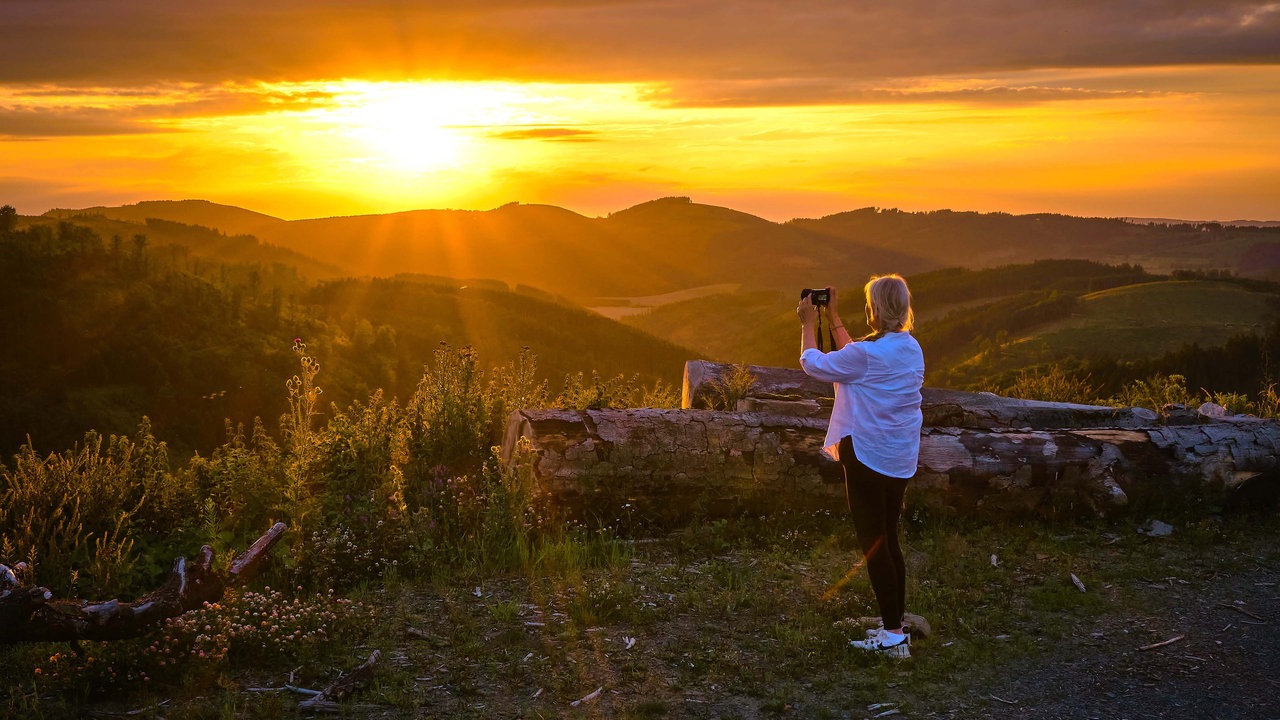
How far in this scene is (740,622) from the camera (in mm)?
5789

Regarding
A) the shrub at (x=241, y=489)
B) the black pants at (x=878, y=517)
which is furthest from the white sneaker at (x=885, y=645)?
the shrub at (x=241, y=489)

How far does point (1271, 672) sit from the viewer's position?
16.6 feet

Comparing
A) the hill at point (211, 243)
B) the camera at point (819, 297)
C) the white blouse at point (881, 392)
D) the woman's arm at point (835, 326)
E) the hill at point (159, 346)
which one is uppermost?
the hill at point (211, 243)

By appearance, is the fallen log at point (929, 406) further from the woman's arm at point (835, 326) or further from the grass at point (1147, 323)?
the grass at point (1147, 323)

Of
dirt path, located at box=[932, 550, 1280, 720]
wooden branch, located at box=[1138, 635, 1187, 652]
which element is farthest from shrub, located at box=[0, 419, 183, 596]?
wooden branch, located at box=[1138, 635, 1187, 652]

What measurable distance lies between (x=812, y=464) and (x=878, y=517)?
108 inches

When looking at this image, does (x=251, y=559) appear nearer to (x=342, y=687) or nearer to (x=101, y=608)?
(x=101, y=608)

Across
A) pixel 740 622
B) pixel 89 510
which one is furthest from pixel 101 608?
pixel 740 622

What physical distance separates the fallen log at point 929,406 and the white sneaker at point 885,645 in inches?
155

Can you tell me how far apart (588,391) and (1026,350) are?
221 feet

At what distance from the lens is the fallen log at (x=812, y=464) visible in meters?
7.52

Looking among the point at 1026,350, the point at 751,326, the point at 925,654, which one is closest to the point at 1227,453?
the point at 925,654

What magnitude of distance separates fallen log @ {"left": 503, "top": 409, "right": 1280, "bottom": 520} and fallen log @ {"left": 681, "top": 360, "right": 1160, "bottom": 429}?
4.02 ft

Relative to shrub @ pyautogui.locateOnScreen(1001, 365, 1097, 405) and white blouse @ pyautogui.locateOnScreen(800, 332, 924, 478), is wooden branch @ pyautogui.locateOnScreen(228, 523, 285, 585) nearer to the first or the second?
white blouse @ pyautogui.locateOnScreen(800, 332, 924, 478)
